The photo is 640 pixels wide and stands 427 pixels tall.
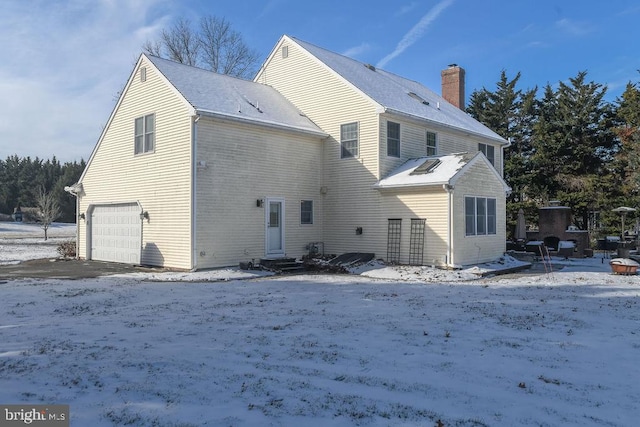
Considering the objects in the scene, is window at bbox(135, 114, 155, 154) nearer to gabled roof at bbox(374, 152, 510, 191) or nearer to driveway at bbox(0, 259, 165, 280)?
driveway at bbox(0, 259, 165, 280)

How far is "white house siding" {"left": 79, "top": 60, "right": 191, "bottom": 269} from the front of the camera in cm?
1454

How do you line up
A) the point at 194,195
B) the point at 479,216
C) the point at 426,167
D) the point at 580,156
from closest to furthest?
the point at 194,195, the point at 426,167, the point at 479,216, the point at 580,156

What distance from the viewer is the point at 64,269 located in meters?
15.4

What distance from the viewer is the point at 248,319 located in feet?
24.8

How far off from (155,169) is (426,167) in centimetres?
890

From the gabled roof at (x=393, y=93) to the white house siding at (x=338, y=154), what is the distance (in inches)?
Result: 20.0

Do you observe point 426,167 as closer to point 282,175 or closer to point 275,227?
point 282,175

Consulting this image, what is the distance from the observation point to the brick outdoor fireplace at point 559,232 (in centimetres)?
2145

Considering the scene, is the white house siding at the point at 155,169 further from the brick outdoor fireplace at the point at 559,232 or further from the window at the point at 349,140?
the brick outdoor fireplace at the point at 559,232

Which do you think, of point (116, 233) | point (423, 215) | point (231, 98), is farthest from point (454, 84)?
point (116, 233)

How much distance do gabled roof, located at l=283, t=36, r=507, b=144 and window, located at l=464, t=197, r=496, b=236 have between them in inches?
150

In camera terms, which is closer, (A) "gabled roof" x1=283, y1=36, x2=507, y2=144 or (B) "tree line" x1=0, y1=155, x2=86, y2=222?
(A) "gabled roof" x1=283, y1=36, x2=507, y2=144

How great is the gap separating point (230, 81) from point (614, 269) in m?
14.4

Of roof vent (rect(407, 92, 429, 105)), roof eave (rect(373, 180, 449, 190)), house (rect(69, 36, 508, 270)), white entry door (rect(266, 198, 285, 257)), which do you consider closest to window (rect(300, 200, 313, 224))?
house (rect(69, 36, 508, 270))
